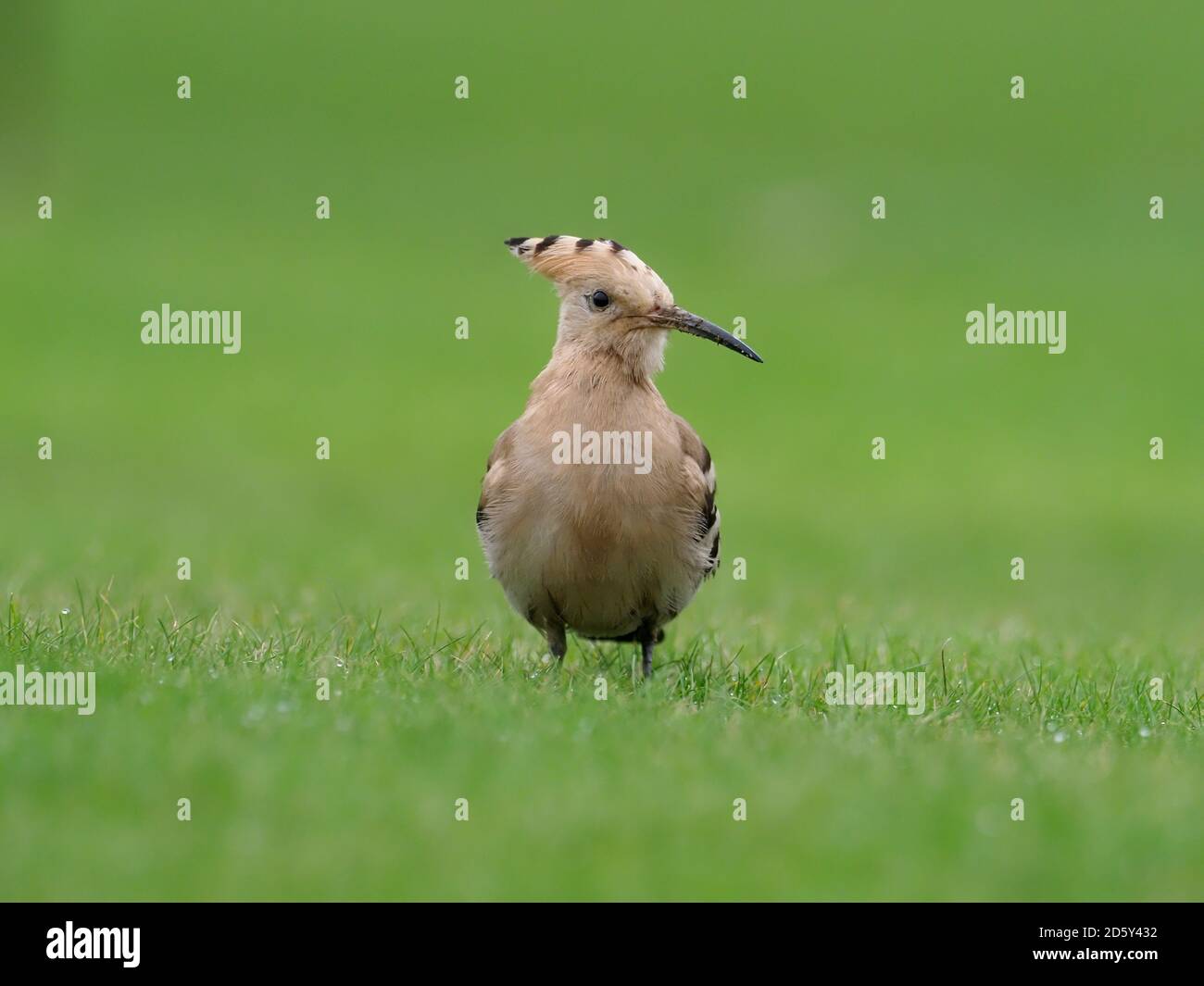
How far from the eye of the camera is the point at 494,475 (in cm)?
870

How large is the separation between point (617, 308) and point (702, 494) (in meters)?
0.98

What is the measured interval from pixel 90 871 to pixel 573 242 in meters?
4.32

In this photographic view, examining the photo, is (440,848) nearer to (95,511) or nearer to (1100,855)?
(1100,855)

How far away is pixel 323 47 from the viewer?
38.4 m

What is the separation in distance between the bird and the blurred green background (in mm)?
895

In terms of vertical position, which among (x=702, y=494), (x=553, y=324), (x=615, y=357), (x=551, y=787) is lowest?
(x=551, y=787)

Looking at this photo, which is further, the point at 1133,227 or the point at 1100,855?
→ the point at 1133,227

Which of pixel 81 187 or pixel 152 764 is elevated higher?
pixel 81 187

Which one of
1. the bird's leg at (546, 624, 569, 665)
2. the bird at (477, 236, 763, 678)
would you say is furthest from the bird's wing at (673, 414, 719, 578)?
the bird's leg at (546, 624, 569, 665)

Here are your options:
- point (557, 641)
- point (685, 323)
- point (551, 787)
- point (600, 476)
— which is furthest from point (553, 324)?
point (551, 787)

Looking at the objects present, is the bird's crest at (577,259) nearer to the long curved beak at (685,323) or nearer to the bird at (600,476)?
the bird at (600,476)

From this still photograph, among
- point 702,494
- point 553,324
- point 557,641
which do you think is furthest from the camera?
point 553,324

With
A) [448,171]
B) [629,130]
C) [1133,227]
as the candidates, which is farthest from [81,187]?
[1133,227]

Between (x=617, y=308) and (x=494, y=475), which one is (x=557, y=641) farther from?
(x=617, y=308)
